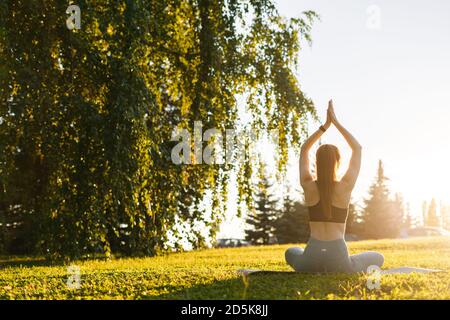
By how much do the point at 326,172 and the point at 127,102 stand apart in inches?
104

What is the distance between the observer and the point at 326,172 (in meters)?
6.34

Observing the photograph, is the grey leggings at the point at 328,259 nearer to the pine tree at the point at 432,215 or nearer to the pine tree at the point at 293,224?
the pine tree at the point at 293,224

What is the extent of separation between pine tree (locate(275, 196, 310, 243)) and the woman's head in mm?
30043

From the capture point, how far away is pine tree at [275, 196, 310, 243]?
36469 mm

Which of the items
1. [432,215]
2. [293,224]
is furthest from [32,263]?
A: [432,215]

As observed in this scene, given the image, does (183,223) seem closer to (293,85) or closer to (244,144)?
(244,144)

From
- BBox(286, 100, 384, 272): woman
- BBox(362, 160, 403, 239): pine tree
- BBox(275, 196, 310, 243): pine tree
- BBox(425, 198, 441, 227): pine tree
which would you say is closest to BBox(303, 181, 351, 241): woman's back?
BBox(286, 100, 384, 272): woman

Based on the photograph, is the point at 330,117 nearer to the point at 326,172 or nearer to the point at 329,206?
the point at 326,172

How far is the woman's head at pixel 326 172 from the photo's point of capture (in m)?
6.32

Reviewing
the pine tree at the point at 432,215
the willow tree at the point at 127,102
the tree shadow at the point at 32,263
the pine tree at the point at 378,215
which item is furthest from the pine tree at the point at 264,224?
the pine tree at the point at 432,215

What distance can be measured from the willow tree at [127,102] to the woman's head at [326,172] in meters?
2.22

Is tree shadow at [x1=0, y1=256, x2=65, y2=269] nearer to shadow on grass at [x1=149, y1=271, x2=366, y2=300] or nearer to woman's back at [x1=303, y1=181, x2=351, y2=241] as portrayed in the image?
shadow on grass at [x1=149, y1=271, x2=366, y2=300]
